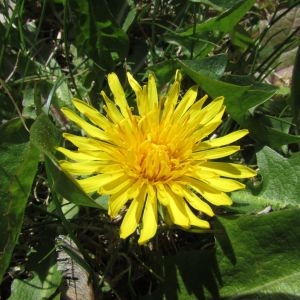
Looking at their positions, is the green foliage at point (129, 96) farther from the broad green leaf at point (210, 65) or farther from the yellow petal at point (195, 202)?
the yellow petal at point (195, 202)

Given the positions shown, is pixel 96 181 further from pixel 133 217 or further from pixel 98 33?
pixel 98 33

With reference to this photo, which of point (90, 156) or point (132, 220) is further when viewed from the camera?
point (90, 156)

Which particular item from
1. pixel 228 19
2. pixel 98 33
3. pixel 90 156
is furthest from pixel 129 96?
pixel 90 156

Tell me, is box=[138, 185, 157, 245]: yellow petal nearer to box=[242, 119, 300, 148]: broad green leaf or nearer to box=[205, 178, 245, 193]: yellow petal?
box=[205, 178, 245, 193]: yellow petal

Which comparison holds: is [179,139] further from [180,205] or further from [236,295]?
[236,295]

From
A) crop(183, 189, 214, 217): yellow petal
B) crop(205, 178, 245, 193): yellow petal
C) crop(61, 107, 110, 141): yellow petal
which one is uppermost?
crop(61, 107, 110, 141): yellow petal

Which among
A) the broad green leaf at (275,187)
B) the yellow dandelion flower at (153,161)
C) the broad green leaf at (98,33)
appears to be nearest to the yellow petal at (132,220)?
the yellow dandelion flower at (153,161)

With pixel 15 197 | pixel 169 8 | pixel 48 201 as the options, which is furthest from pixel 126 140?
pixel 169 8

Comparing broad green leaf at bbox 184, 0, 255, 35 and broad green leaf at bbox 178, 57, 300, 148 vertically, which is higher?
broad green leaf at bbox 184, 0, 255, 35

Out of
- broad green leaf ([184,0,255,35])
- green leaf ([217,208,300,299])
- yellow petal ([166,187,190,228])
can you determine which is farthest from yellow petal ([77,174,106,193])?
broad green leaf ([184,0,255,35])
